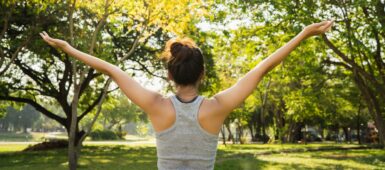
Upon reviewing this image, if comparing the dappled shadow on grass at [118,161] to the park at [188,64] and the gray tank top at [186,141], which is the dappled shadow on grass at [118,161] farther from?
the gray tank top at [186,141]

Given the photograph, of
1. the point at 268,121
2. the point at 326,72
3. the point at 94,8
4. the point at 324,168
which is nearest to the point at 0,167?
the point at 94,8

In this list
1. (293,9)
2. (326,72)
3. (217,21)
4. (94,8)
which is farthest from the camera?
(326,72)

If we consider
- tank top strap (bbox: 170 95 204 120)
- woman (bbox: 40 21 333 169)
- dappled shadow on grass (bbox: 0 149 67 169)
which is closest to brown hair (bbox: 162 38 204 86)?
woman (bbox: 40 21 333 169)

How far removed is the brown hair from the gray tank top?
0.44 ft

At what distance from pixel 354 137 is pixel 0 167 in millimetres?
81391

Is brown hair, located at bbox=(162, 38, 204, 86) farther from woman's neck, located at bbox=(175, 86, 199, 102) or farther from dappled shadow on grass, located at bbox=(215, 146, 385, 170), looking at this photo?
dappled shadow on grass, located at bbox=(215, 146, 385, 170)

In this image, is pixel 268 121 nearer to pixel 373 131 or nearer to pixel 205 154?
pixel 373 131

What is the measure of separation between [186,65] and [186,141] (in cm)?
43

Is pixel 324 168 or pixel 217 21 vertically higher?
pixel 217 21

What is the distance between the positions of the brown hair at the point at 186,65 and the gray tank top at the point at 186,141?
0.44ft

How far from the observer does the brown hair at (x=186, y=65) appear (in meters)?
2.44

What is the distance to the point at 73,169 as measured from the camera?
621 inches

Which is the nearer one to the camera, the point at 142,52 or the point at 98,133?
the point at 142,52

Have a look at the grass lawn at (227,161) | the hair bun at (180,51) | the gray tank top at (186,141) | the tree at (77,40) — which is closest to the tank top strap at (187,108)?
the gray tank top at (186,141)
